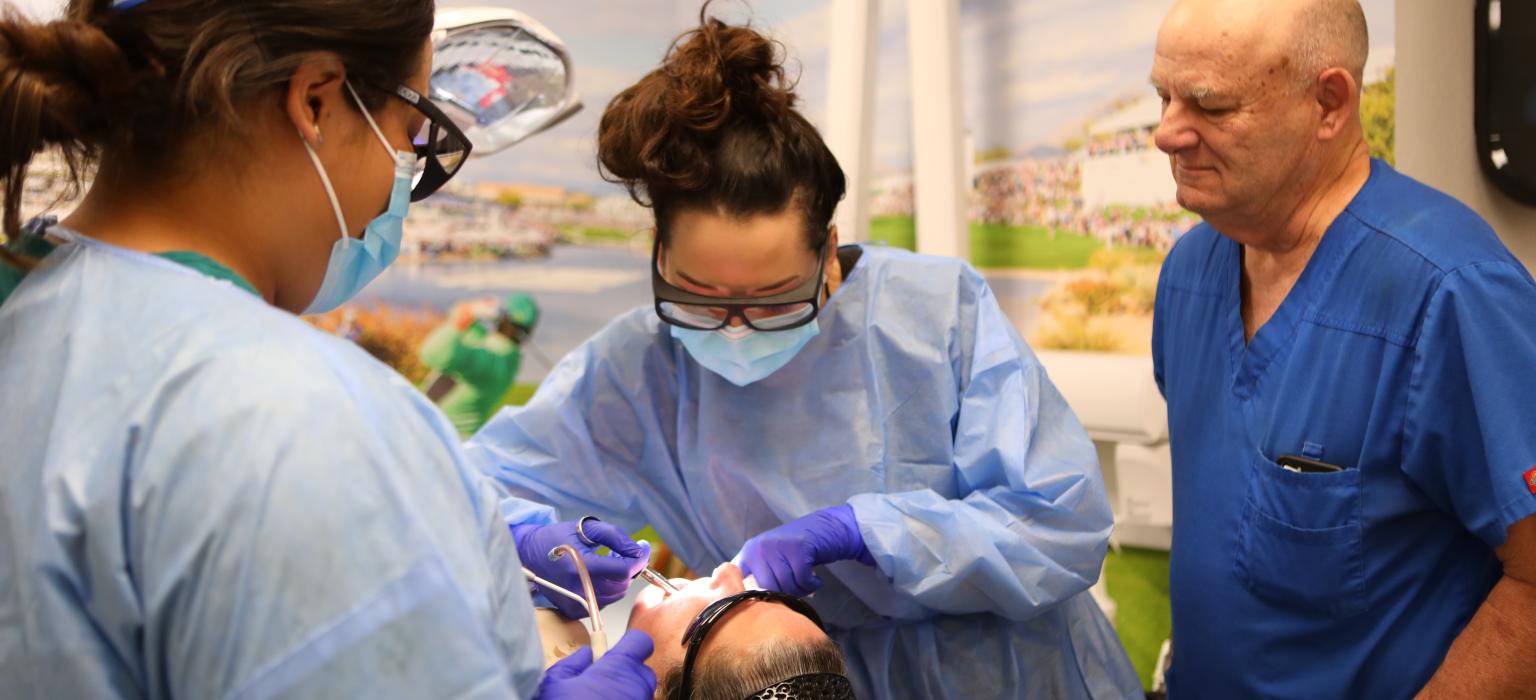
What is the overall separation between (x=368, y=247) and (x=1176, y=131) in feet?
3.80

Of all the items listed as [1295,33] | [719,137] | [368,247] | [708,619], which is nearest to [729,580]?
[708,619]

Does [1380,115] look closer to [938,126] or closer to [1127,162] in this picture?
[1127,162]

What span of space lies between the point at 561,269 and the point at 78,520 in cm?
298

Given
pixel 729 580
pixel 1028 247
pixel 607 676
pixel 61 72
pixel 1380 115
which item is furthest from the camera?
pixel 1028 247

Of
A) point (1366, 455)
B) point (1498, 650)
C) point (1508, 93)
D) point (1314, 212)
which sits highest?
point (1508, 93)

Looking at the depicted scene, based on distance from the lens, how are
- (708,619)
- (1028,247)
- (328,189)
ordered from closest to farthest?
(328,189) → (708,619) → (1028,247)

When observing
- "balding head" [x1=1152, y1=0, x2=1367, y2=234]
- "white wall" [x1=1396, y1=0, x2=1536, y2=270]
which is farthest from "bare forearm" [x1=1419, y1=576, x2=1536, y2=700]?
"white wall" [x1=1396, y1=0, x2=1536, y2=270]

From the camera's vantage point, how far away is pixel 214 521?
0.69 meters

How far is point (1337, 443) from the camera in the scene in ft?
4.85

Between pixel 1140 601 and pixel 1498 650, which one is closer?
pixel 1498 650

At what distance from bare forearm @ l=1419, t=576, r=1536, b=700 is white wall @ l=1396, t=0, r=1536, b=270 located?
3.80 feet

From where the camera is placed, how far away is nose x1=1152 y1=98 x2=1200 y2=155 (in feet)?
5.24

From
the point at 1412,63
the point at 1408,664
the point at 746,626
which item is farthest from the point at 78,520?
the point at 1412,63

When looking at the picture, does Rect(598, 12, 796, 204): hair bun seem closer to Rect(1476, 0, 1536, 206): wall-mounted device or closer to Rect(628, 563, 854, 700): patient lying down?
Rect(628, 563, 854, 700): patient lying down
